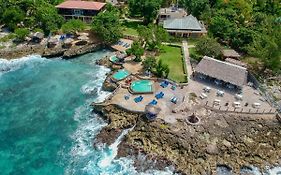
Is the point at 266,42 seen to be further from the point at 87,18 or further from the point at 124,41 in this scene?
the point at 87,18

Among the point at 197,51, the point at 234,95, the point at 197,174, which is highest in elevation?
the point at 197,51

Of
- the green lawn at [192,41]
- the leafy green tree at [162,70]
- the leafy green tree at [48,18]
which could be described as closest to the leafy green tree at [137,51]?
the leafy green tree at [162,70]

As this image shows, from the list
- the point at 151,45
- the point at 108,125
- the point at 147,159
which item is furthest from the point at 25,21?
the point at 147,159

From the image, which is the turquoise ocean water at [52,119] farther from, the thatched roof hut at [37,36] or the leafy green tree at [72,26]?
the leafy green tree at [72,26]

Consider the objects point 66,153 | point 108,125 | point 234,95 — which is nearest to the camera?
point 66,153

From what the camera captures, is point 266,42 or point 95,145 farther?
point 266,42

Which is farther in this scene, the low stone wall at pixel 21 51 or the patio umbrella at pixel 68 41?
the patio umbrella at pixel 68 41
